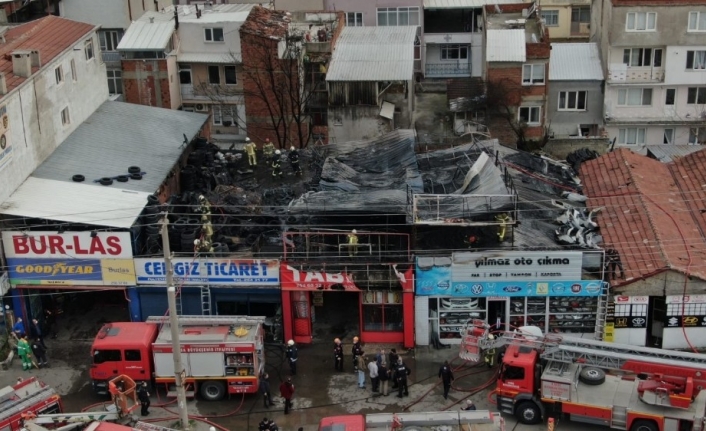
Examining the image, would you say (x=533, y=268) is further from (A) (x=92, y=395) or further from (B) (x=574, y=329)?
(A) (x=92, y=395)

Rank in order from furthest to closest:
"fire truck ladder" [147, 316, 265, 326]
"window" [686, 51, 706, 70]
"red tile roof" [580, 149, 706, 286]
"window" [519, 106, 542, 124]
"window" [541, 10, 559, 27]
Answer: "window" [541, 10, 559, 27]
"window" [519, 106, 542, 124]
"window" [686, 51, 706, 70]
"red tile roof" [580, 149, 706, 286]
"fire truck ladder" [147, 316, 265, 326]

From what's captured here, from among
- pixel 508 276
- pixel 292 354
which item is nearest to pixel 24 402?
pixel 292 354

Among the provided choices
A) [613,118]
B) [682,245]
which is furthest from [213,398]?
[613,118]

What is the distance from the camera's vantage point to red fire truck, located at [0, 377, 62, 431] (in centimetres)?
3550

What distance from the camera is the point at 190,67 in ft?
210

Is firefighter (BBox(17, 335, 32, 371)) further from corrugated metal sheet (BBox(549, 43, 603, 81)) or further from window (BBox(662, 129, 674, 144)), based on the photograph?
window (BBox(662, 129, 674, 144))

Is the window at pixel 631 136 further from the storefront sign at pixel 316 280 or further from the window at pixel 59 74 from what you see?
the window at pixel 59 74

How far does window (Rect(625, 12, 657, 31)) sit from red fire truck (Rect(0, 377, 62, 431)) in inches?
1592

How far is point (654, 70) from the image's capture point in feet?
200

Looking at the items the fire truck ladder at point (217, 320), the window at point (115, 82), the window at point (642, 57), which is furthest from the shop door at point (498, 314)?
the window at point (115, 82)

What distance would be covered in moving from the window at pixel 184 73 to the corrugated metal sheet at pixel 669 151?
1173 inches

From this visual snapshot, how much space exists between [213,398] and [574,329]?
15.9 metres

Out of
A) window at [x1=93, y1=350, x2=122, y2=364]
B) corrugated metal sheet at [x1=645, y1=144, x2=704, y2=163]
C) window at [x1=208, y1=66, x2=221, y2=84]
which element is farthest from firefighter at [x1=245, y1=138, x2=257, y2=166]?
corrugated metal sheet at [x1=645, y1=144, x2=704, y2=163]

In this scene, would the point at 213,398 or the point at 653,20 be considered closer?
the point at 213,398
